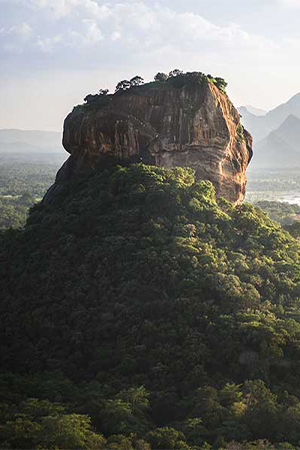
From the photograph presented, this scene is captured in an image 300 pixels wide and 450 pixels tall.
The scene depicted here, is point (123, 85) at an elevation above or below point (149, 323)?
above

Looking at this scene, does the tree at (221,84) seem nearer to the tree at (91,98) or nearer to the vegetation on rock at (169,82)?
the vegetation on rock at (169,82)

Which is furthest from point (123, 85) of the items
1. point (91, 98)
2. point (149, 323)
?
point (149, 323)

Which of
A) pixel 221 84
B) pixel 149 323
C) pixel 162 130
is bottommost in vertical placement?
pixel 149 323

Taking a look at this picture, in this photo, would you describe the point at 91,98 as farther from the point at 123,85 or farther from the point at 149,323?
the point at 149,323

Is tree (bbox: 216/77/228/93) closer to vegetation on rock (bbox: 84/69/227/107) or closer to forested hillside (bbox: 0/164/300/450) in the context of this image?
vegetation on rock (bbox: 84/69/227/107)

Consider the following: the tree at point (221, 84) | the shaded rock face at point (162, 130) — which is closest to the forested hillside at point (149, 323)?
the shaded rock face at point (162, 130)

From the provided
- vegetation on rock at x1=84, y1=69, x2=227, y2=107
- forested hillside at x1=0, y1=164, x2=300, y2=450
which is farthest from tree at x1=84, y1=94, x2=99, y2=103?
forested hillside at x1=0, y1=164, x2=300, y2=450
